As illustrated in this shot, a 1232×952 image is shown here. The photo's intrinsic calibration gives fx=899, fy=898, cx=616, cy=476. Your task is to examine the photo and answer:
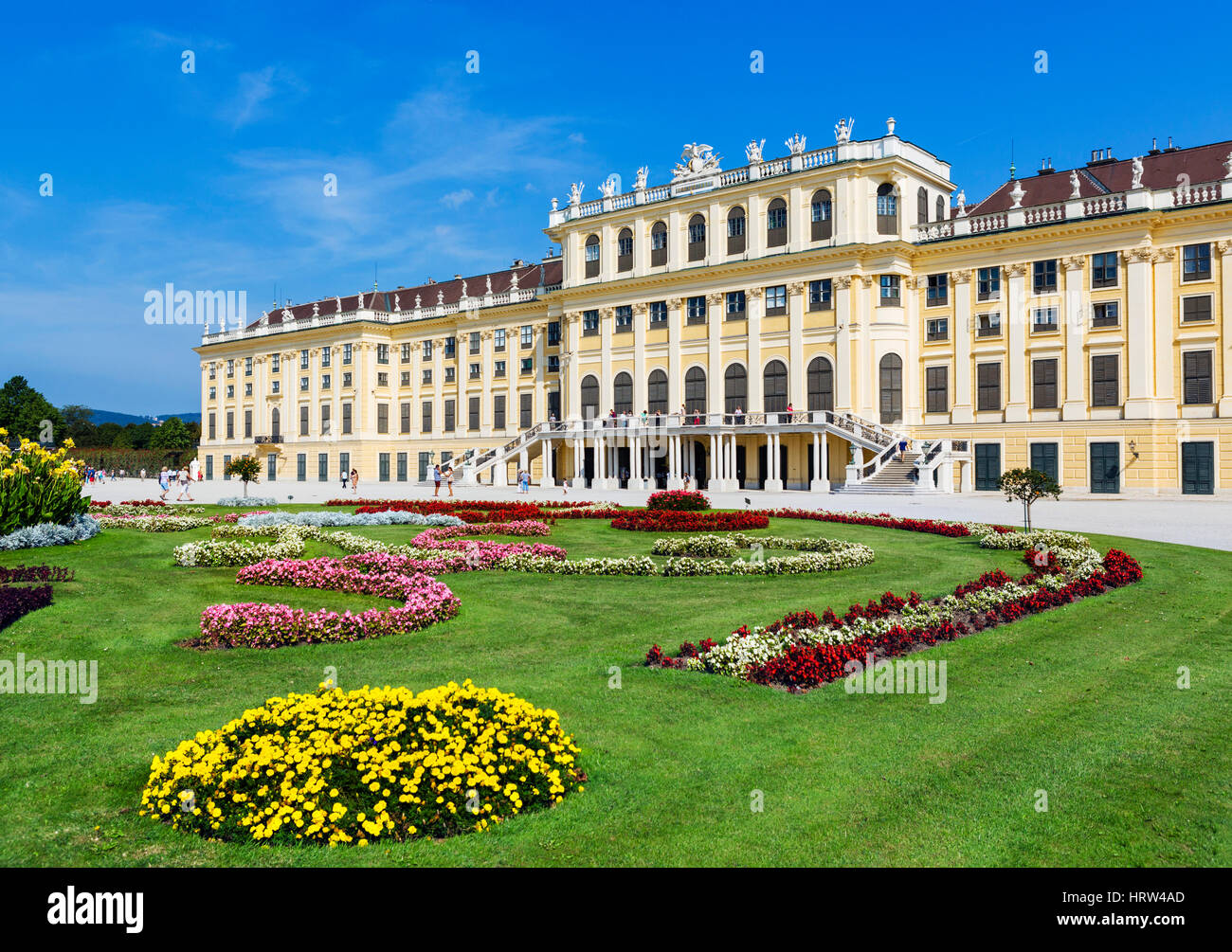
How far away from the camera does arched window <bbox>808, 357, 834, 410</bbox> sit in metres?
52.7

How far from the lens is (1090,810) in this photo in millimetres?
6164

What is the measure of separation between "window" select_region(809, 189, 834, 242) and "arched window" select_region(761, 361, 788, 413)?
308 inches

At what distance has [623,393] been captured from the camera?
61.6m

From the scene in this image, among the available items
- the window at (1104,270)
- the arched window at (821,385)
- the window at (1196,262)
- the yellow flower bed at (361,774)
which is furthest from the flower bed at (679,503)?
the window at (1196,262)

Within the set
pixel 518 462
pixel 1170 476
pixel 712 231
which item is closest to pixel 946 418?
pixel 1170 476

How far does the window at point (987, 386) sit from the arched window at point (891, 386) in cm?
414

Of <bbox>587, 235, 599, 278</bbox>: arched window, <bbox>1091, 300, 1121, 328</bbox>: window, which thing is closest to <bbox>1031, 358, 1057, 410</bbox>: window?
<bbox>1091, 300, 1121, 328</bbox>: window

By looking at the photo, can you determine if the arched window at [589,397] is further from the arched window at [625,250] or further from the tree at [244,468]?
the tree at [244,468]

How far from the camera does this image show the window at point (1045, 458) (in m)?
47.5

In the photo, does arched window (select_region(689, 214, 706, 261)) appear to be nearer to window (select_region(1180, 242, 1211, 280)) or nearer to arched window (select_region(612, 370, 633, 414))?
arched window (select_region(612, 370, 633, 414))

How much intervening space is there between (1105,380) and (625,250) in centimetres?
3074

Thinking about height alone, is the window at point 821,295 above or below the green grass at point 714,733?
above

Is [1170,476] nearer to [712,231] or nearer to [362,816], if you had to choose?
[712,231]
